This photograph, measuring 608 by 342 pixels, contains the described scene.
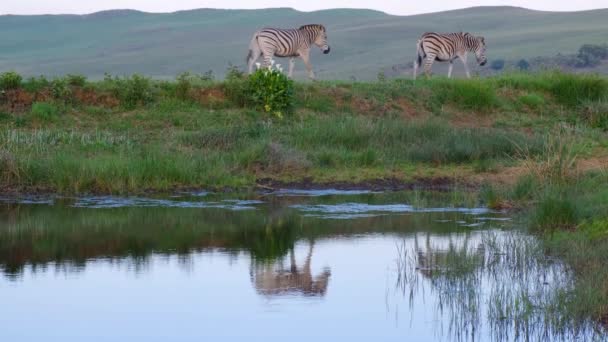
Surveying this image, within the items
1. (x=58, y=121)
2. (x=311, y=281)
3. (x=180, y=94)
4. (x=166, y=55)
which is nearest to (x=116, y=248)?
(x=311, y=281)

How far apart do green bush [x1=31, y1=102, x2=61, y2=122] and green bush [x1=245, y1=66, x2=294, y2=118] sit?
148 inches

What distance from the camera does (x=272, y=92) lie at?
22891 millimetres

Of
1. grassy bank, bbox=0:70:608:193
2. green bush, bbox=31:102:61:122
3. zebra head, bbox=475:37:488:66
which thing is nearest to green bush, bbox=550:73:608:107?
grassy bank, bbox=0:70:608:193

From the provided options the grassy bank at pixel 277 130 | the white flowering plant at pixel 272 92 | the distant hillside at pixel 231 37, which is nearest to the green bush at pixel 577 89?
the grassy bank at pixel 277 130

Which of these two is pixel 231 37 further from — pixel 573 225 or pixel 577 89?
pixel 573 225

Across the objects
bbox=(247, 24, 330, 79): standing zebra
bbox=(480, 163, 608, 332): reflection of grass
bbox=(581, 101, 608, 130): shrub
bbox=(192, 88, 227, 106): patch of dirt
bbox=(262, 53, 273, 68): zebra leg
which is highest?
bbox=(247, 24, 330, 79): standing zebra

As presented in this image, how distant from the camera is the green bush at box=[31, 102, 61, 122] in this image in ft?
70.7

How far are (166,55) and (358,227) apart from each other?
55.5 meters

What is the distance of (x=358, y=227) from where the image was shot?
1520cm

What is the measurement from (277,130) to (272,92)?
1.73 metres

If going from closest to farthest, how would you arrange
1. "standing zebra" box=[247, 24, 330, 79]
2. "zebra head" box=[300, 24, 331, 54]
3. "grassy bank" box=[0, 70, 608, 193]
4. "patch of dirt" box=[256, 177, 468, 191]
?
"grassy bank" box=[0, 70, 608, 193], "patch of dirt" box=[256, 177, 468, 191], "standing zebra" box=[247, 24, 330, 79], "zebra head" box=[300, 24, 331, 54]

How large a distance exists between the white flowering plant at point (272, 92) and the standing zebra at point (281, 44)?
2743 mm

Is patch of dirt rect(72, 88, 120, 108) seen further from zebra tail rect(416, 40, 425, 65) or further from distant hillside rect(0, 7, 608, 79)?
distant hillside rect(0, 7, 608, 79)

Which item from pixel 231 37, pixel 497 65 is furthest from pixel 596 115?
pixel 231 37
